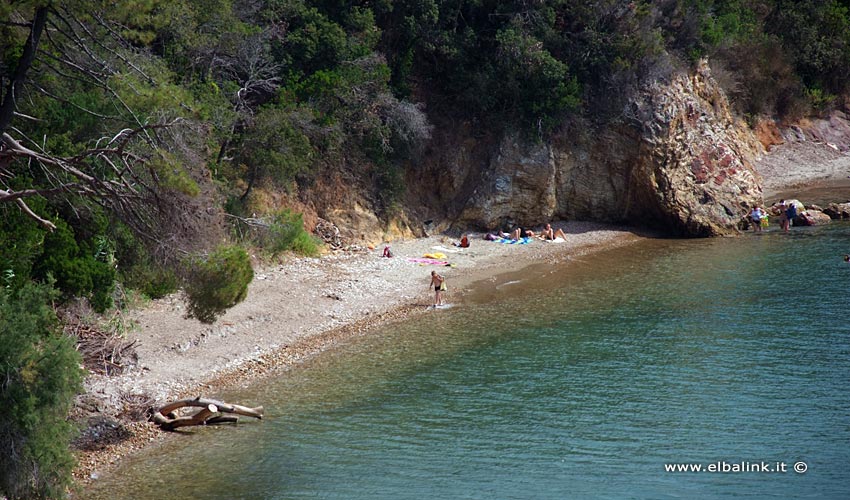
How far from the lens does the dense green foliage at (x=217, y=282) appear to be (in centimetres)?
2022

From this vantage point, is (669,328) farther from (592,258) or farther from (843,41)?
(843,41)

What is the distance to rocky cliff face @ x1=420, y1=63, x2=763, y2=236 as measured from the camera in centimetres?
3956

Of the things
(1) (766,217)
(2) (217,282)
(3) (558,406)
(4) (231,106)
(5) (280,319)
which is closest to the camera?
(3) (558,406)

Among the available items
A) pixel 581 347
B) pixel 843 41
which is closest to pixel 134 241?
pixel 581 347

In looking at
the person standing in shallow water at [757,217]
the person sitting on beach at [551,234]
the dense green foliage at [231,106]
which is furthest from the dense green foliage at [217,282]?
the person standing in shallow water at [757,217]

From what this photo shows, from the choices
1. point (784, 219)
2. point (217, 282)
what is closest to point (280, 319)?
point (217, 282)

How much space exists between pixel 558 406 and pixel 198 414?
821 centimetres

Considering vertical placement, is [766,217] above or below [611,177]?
below

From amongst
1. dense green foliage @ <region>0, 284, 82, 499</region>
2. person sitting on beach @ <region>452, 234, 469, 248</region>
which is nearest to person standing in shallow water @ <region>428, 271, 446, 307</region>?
person sitting on beach @ <region>452, 234, 469, 248</region>

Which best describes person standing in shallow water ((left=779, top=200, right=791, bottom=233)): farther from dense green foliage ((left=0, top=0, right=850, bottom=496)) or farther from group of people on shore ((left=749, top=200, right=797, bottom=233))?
dense green foliage ((left=0, top=0, right=850, bottom=496))

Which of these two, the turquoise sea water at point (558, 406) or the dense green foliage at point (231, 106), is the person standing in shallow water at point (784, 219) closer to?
the dense green foliage at point (231, 106)

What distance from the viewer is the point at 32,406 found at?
1435cm

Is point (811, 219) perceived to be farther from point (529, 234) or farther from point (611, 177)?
point (529, 234)

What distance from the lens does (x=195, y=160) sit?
21.4m
